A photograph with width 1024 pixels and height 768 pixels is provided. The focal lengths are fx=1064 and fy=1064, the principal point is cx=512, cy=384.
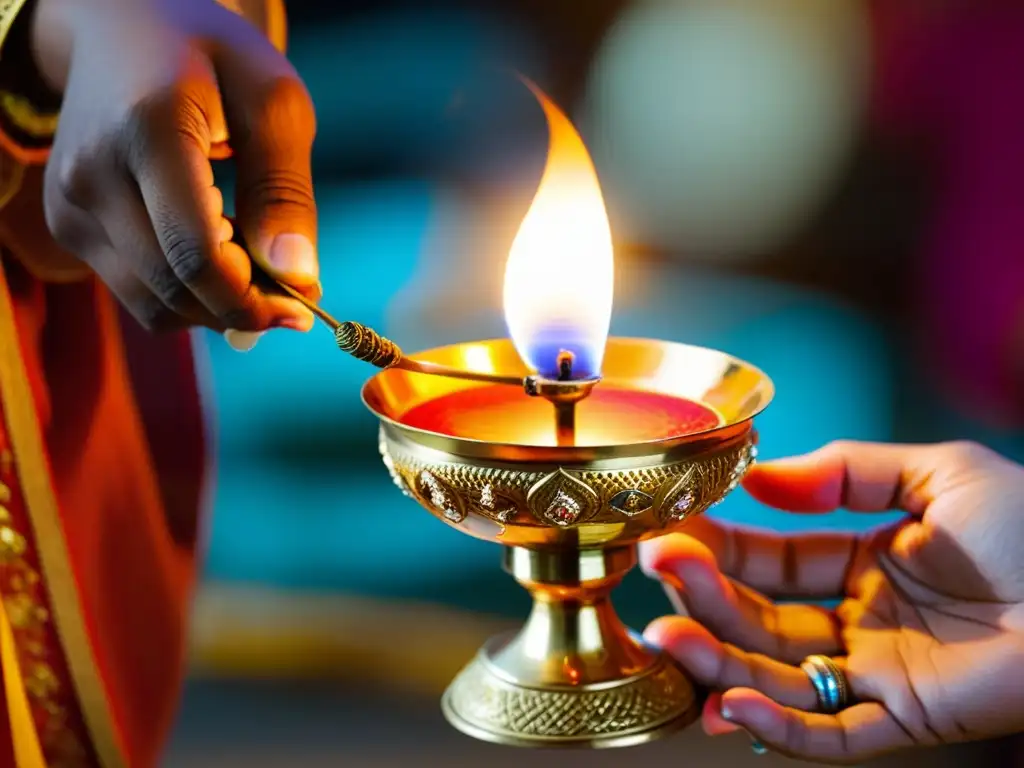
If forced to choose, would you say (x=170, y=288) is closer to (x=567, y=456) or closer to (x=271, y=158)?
(x=271, y=158)

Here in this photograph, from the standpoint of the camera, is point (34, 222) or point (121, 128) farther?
point (34, 222)

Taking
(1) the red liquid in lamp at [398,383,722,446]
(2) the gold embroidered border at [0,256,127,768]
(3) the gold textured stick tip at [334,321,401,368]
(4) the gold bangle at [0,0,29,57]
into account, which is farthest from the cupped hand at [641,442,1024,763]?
(4) the gold bangle at [0,0,29,57]

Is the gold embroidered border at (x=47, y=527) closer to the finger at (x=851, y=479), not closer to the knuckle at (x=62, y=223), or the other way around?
the knuckle at (x=62, y=223)

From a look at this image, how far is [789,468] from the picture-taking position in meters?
0.75

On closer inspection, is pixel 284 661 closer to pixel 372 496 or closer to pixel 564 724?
pixel 372 496

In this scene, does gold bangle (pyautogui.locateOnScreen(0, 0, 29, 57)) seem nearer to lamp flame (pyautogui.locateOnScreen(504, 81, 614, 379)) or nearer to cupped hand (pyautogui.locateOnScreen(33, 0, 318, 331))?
cupped hand (pyautogui.locateOnScreen(33, 0, 318, 331))

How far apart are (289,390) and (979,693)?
0.91 meters

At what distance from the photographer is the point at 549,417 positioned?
598 mm

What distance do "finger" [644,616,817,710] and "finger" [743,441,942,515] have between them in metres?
0.13

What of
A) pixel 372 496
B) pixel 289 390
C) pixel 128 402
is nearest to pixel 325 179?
pixel 289 390

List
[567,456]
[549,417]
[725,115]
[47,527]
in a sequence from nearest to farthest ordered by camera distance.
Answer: [567,456]
[549,417]
[47,527]
[725,115]

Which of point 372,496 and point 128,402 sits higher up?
point 128,402

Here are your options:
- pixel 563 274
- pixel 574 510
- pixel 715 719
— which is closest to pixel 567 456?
pixel 574 510

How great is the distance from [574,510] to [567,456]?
0.03 m
